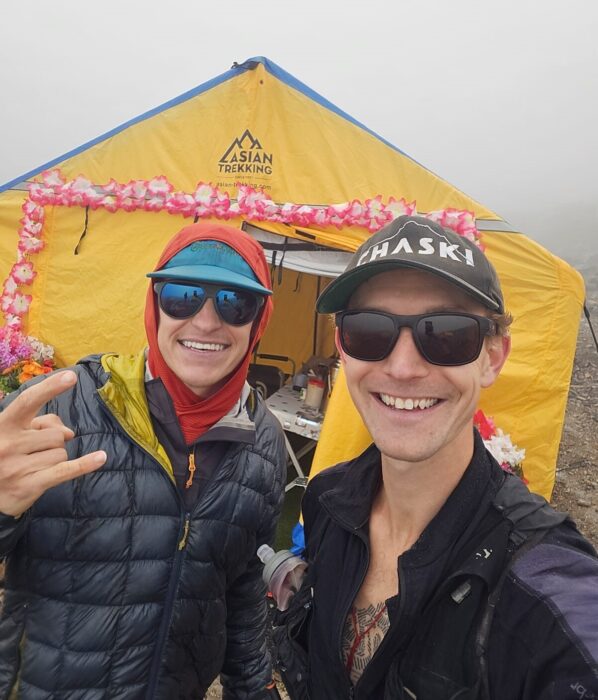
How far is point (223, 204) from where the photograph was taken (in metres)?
4.36

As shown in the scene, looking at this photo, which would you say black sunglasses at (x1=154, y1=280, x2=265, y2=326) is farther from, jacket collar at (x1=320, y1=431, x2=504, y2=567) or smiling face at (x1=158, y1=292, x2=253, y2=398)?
jacket collar at (x1=320, y1=431, x2=504, y2=567)

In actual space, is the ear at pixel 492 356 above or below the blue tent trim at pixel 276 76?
below

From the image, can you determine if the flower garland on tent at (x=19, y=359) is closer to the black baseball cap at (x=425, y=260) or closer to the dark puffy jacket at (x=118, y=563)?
the dark puffy jacket at (x=118, y=563)

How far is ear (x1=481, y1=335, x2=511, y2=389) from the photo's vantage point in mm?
1142

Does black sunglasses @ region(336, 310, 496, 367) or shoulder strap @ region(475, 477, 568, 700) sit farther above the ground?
black sunglasses @ region(336, 310, 496, 367)

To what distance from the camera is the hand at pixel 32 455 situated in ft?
3.21

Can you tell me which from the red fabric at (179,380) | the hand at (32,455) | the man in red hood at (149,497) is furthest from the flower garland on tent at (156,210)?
the hand at (32,455)

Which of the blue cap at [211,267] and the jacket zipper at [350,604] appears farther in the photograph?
the blue cap at [211,267]

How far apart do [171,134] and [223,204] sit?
1202 mm

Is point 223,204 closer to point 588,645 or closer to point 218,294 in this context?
point 218,294

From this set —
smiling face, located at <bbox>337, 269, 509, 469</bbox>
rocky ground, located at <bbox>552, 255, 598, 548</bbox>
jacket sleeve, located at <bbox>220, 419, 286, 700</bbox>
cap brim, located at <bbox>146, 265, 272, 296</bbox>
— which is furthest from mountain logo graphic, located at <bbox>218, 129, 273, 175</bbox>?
rocky ground, located at <bbox>552, 255, 598, 548</bbox>

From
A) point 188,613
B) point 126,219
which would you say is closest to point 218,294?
point 188,613

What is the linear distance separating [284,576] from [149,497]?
543mm

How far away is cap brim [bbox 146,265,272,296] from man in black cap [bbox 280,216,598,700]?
0.46m
